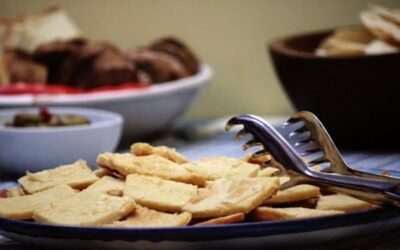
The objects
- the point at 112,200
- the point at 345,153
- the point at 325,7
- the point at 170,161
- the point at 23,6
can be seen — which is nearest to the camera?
the point at 112,200

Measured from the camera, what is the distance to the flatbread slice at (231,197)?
25.8 inches

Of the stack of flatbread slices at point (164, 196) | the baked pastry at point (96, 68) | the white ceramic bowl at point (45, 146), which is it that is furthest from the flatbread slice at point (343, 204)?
the baked pastry at point (96, 68)

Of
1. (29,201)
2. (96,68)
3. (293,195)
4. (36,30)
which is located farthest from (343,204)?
(36,30)

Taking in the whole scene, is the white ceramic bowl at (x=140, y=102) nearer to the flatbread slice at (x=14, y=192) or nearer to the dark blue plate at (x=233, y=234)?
the flatbread slice at (x=14, y=192)

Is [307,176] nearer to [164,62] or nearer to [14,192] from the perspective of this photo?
[14,192]

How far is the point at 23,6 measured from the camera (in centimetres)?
196

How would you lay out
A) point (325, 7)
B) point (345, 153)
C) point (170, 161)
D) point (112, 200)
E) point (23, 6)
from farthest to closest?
point (23, 6) < point (325, 7) < point (345, 153) < point (170, 161) < point (112, 200)

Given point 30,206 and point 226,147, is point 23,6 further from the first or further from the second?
point 30,206

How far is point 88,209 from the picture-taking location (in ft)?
2.25

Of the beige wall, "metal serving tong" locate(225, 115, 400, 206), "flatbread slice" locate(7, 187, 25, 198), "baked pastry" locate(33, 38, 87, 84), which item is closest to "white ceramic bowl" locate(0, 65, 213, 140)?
"baked pastry" locate(33, 38, 87, 84)

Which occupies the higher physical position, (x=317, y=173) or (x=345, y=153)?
(x=317, y=173)

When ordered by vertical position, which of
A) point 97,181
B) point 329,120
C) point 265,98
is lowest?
point 265,98

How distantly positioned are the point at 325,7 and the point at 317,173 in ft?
3.76

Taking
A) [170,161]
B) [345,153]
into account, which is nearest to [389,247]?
[170,161]
